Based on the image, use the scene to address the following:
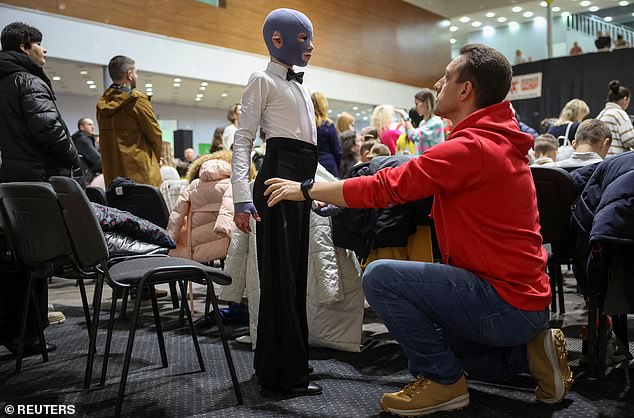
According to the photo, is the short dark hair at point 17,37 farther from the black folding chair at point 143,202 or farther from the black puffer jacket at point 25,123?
the black folding chair at point 143,202

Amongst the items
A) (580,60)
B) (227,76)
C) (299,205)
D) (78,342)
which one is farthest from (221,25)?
(299,205)

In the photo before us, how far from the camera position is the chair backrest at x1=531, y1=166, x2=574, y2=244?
2867 mm

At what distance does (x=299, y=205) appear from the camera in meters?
2.51

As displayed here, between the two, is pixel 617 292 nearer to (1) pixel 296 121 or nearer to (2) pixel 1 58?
(1) pixel 296 121

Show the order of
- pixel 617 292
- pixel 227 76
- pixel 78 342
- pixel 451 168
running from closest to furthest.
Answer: pixel 451 168, pixel 617 292, pixel 78 342, pixel 227 76

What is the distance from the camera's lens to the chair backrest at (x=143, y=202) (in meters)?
3.99

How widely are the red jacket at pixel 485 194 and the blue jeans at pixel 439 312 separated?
62mm

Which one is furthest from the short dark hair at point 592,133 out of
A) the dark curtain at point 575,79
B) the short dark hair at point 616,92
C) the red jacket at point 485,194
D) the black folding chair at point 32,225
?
the dark curtain at point 575,79

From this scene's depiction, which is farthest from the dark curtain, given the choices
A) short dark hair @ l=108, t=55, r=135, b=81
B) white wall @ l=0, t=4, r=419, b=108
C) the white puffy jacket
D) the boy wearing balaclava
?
the boy wearing balaclava

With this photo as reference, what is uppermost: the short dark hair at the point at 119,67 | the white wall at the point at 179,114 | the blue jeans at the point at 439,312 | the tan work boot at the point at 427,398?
the white wall at the point at 179,114

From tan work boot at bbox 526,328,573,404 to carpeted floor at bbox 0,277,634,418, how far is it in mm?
56

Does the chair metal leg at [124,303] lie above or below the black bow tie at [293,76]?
below

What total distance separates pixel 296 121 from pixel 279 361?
0.95 metres

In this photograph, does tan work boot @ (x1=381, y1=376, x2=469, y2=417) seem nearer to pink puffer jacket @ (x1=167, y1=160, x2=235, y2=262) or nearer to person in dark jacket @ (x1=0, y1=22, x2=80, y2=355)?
pink puffer jacket @ (x1=167, y1=160, x2=235, y2=262)
